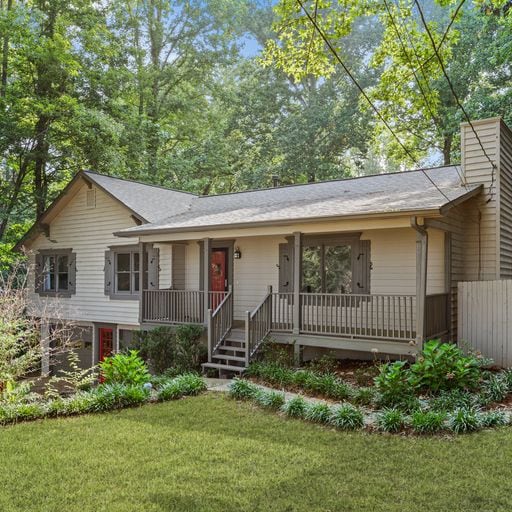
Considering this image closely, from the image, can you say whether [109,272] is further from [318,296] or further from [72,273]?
[318,296]

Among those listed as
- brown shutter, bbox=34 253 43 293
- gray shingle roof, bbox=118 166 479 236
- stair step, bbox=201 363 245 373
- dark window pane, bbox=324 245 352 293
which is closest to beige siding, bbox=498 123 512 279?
gray shingle roof, bbox=118 166 479 236

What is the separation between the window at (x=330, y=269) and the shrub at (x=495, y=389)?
12.8ft

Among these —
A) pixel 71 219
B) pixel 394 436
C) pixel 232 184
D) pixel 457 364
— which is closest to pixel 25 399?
pixel 394 436

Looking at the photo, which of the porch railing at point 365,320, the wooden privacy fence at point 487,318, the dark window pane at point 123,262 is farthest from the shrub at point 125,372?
the wooden privacy fence at point 487,318

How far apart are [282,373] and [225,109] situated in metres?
21.1

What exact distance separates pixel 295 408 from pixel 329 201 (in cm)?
589

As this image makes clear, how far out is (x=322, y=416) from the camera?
20.5 ft

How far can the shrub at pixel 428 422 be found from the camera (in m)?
5.64

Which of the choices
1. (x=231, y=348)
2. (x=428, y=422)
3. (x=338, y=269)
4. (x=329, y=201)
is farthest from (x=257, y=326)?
(x=428, y=422)

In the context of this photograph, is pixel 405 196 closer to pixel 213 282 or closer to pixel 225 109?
pixel 213 282

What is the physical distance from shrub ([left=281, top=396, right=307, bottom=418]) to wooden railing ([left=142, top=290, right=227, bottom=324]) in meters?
4.90

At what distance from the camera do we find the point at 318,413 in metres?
6.29

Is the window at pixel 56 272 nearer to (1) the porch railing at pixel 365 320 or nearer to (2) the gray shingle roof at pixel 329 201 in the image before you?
(2) the gray shingle roof at pixel 329 201

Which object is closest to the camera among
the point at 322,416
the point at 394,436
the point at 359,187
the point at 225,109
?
the point at 394,436
